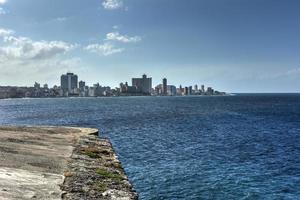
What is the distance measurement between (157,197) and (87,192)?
9.46 m

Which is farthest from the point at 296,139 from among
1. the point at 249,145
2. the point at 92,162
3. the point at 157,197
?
the point at 92,162

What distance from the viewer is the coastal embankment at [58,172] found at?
51.1ft

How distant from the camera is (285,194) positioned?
25625mm

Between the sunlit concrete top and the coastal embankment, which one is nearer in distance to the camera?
the sunlit concrete top

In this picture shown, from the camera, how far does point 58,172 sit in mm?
19422

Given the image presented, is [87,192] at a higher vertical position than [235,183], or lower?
higher

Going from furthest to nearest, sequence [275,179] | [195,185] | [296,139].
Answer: [296,139] < [275,179] < [195,185]

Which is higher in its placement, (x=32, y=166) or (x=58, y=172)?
(x=32, y=166)

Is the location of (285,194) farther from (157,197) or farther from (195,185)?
(157,197)

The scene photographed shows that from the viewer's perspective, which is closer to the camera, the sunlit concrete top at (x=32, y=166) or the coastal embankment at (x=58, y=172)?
the sunlit concrete top at (x=32, y=166)

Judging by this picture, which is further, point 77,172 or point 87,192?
point 77,172

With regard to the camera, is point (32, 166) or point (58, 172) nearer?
point (58, 172)

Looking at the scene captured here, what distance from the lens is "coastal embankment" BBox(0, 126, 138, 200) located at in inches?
613

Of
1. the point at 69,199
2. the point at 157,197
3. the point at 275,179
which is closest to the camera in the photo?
the point at 69,199
